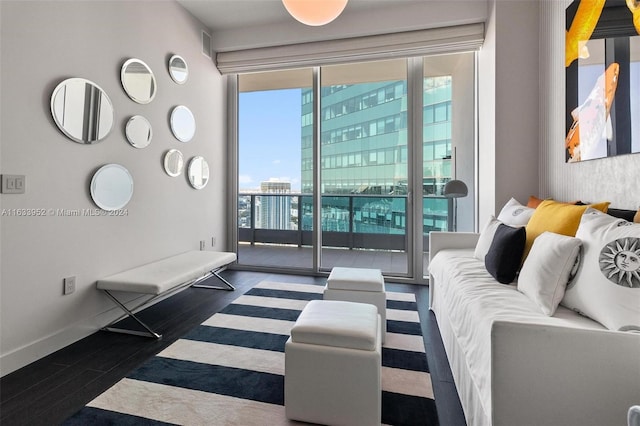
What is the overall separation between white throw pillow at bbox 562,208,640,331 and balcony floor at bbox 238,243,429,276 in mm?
2417

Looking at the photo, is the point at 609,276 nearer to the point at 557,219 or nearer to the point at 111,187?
the point at 557,219

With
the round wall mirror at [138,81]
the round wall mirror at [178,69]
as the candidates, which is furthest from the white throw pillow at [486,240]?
the round wall mirror at [178,69]

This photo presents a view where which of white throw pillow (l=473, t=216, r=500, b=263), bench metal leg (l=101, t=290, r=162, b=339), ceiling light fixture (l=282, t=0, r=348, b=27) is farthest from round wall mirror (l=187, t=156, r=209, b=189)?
white throw pillow (l=473, t=216, r=500, b=263)

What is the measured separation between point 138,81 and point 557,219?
3.22 m

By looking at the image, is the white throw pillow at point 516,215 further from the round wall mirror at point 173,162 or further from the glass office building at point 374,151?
the round wall mirror at point 173,162

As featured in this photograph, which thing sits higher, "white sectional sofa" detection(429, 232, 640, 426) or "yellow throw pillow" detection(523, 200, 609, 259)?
"yellow throw pillow" detection(523, 200, 609, 259)

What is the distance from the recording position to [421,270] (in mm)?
3689

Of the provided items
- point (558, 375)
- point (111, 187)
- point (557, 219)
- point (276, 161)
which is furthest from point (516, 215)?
point (111, 187)

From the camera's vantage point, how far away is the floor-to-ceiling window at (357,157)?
361 cm

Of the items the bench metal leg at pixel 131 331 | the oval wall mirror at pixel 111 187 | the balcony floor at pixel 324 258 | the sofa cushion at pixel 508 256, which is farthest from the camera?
the balcony floor at pixel 324 258

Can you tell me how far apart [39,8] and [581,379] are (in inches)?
127

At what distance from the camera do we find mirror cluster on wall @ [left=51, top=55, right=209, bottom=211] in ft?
7.18

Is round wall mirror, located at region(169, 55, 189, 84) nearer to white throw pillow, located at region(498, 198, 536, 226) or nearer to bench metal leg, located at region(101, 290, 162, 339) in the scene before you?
bench metal leg, located at region(101, 290, 162, 339)

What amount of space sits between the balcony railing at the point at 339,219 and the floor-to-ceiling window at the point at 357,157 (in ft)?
0.04
